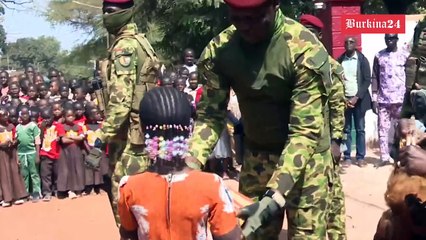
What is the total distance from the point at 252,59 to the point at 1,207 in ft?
21.5

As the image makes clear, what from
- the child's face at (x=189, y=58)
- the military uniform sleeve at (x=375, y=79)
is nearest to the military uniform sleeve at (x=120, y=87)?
the military uniform sleeve at (x=375, y=79)

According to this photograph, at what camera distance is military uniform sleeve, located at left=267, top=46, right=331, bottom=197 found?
4.01 metres

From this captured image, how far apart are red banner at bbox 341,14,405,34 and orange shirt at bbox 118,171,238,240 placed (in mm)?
9564

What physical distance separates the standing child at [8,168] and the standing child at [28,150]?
0.08 metres

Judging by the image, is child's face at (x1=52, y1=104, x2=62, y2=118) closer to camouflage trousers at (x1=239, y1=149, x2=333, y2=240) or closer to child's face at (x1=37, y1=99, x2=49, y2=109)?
child's face at (x1=37, y1=99, x2=49, y2=109)

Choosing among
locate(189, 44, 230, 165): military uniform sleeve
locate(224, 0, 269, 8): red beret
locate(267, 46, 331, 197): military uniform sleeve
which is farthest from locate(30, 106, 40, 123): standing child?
locate(224, 0, 269, 8): red beret

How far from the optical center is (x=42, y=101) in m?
10.9

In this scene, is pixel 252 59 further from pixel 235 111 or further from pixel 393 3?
pixel 393 3

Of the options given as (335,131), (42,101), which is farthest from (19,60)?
(335,131)

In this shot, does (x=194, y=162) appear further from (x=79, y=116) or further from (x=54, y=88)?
(x=54, y=88)

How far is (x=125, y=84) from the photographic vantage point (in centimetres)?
612

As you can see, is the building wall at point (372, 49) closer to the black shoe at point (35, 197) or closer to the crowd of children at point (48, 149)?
the crowd of children at point (48, 149)

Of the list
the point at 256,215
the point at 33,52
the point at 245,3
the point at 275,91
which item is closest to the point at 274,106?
the point at 275,91

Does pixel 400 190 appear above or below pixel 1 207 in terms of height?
above
